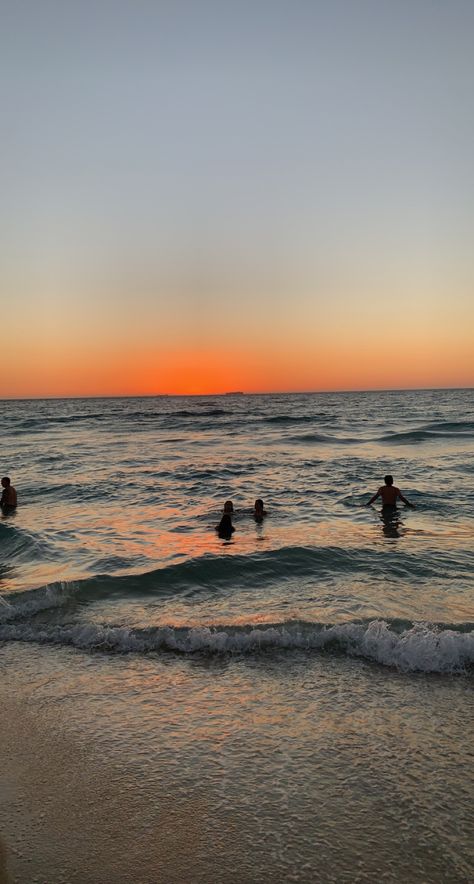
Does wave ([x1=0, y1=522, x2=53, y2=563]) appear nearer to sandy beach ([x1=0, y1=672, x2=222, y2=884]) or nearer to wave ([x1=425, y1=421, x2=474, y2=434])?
sandy beach ([x1=0, y1=672, x2=222, y2=884])

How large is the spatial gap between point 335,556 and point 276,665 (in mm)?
5510

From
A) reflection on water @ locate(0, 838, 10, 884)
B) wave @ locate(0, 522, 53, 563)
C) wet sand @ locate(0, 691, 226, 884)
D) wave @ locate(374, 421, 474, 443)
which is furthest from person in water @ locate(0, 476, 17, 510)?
wave @ locate(374, 421, 474, 443)

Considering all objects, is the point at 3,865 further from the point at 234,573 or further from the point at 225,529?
the point at 225,529

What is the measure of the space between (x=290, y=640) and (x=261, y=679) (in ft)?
3.60

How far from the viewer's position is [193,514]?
17625 millimetres

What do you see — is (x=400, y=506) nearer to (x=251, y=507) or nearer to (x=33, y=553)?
(x=251, y=507)

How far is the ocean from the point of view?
405 centimetres

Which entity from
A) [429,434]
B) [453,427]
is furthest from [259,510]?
[453,427]

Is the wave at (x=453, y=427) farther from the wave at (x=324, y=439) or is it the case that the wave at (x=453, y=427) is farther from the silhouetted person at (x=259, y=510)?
the silhouetted person at (x=259, y=510)

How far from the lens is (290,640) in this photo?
759 centimetres

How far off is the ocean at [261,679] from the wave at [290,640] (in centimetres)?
3

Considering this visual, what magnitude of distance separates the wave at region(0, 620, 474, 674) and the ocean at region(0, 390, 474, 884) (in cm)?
3

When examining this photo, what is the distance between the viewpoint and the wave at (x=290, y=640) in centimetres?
695

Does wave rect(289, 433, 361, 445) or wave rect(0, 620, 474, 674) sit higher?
wave rect(289, 433, 361, 445)
